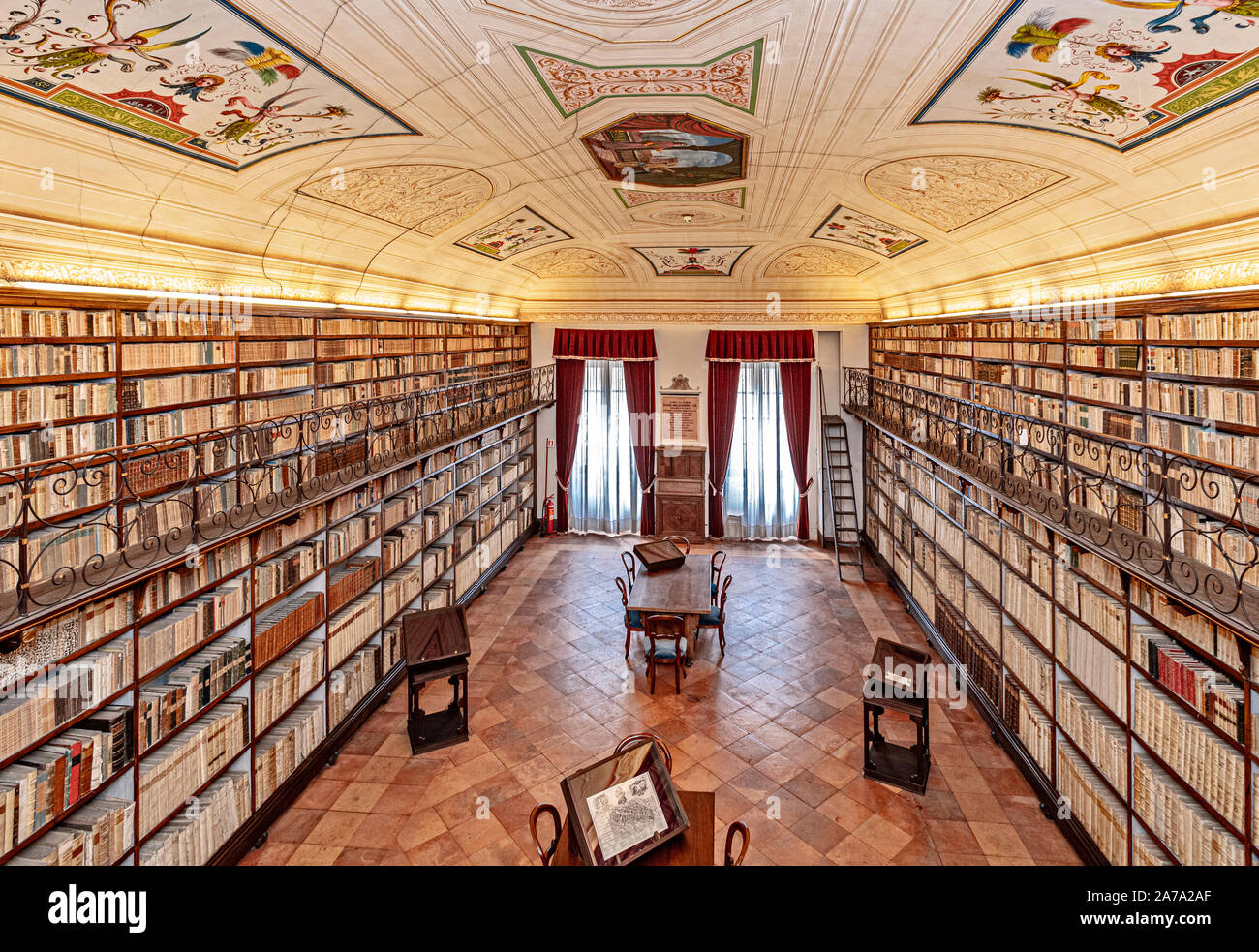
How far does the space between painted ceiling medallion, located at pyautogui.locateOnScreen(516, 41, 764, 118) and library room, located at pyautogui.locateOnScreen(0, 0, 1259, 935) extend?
1.3 inches

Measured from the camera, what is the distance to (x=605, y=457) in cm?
1215

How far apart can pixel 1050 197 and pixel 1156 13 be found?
7.14ft

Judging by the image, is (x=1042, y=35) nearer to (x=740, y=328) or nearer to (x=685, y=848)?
(x=685, y=848)

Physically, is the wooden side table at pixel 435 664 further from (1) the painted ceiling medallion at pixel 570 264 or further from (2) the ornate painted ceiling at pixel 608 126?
(1) the painted ceiling medallion at pixel 570 264

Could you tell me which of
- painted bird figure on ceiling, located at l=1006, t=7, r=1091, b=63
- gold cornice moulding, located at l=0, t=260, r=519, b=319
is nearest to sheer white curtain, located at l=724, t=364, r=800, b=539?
gold cornice moulding, located at l=0, t=260, r=519, b=319

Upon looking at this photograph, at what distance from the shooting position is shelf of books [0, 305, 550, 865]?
3188 mm

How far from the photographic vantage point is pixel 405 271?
7277 mm

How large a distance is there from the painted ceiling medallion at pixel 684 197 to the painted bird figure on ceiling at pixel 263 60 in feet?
11.4

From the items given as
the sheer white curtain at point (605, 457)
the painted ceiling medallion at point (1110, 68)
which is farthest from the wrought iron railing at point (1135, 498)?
the sheer white curtain at point (605, 457)

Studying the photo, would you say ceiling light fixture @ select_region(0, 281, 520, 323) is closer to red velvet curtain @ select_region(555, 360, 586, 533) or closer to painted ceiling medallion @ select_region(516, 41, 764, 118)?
painted ceiling medallion @ select_region(516, 41, 764, 118)

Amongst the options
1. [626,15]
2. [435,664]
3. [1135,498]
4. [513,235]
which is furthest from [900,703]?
[513,235]

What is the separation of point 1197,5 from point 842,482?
9.41 meters

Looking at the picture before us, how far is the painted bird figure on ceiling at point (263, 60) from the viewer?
2.88 metres

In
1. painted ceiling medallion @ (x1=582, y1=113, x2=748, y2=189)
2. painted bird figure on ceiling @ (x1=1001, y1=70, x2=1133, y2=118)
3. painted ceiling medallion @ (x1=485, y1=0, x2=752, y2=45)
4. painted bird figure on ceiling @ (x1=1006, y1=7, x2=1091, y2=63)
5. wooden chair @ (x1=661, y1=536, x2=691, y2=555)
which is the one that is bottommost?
wooden chair @ (x1=661, y1=536, x2=691, y2=555)
